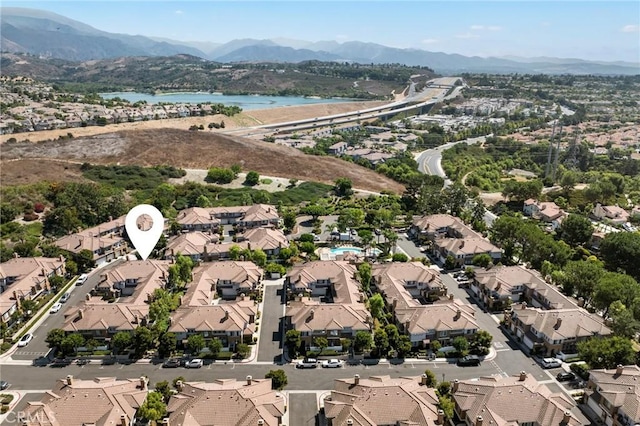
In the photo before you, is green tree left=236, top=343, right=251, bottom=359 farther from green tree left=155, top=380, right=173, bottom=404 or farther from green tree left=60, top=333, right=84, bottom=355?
green tree left=60, top=333, right=84, bottom=355

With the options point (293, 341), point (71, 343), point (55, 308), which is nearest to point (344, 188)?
point (293, 341)

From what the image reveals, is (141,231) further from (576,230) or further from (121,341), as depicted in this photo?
(576,230)

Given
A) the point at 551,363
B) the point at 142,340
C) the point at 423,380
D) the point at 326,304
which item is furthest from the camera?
the point at 326,304

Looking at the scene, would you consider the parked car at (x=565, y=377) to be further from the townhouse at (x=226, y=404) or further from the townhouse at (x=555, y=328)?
the townhouse at (x=226, y=404)

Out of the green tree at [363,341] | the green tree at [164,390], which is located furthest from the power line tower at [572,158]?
the green tree at [164,390]

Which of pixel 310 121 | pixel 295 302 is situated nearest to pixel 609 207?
pixel 295 302
